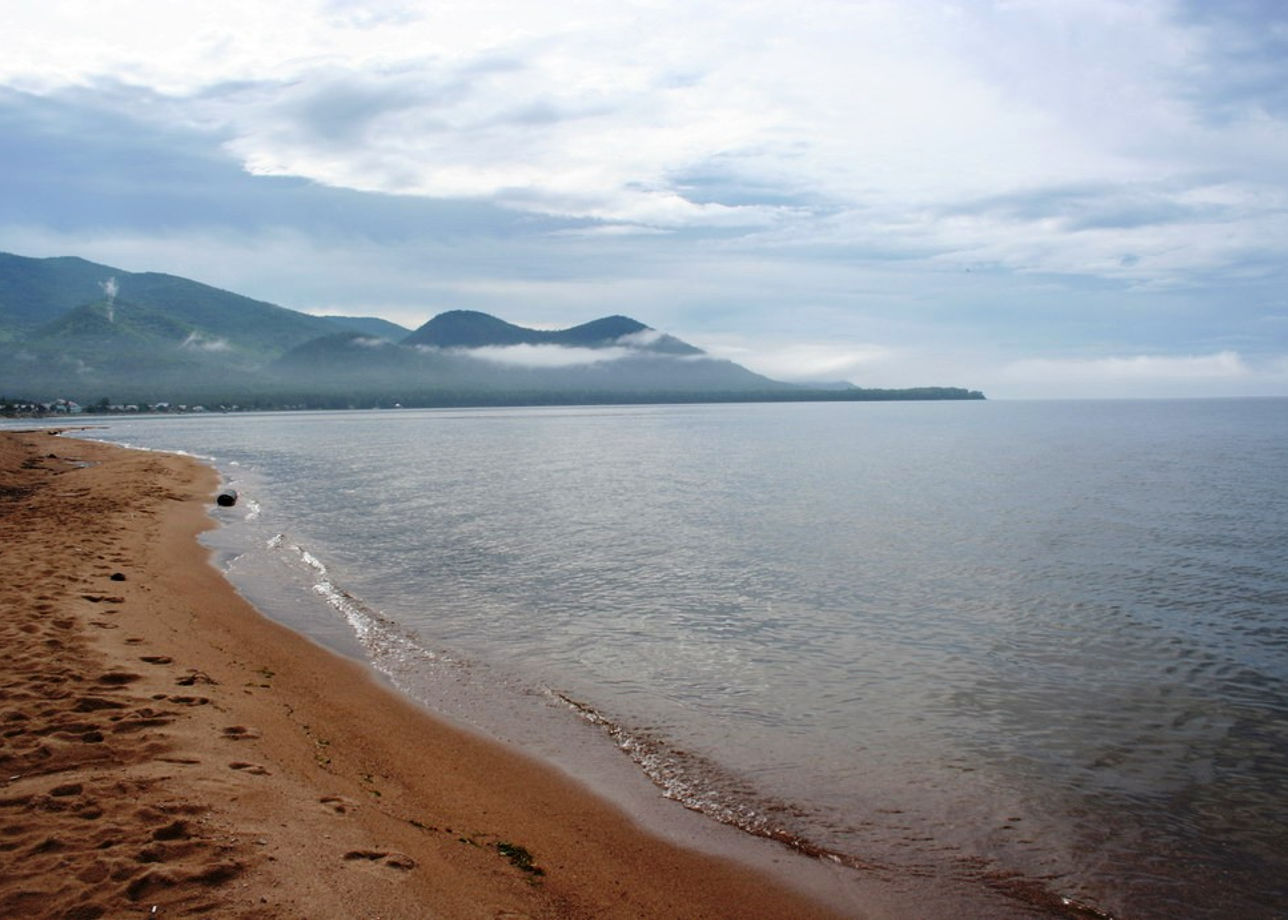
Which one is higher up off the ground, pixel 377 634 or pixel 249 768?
pixel 249 768

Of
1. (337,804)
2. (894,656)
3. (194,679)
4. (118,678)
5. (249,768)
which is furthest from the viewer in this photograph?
(894,656)

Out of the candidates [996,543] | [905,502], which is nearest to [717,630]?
[996,543]

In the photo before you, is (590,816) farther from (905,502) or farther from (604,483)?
(604,483)

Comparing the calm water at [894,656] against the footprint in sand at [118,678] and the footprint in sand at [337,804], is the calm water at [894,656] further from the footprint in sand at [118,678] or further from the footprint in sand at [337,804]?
the footprint in sand at [118,678]

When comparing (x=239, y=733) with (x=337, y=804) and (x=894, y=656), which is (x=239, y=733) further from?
(x=894, y=656)

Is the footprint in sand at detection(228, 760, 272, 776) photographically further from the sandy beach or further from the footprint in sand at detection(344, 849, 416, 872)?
the footprint in sand at detection(344, 849, 416, 872)

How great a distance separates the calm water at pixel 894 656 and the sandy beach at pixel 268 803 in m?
1.32

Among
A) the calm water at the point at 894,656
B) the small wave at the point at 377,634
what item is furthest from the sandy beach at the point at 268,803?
the calm water at the point at 894,656

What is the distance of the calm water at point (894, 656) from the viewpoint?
29.3 ft

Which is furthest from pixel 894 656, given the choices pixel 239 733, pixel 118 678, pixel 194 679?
pixel 118 678

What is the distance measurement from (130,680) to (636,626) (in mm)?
9258

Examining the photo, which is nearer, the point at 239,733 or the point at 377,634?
the point at 239,733

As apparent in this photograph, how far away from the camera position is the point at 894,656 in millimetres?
15367

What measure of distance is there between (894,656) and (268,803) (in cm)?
1138
